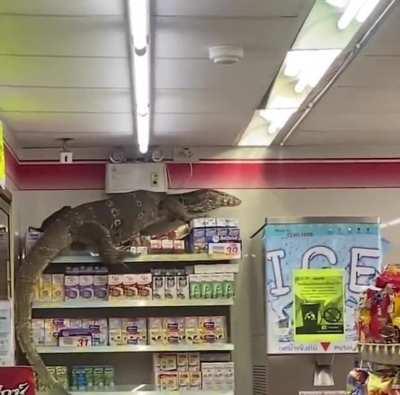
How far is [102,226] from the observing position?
732cm

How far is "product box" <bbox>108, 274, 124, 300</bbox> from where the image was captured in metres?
7.25

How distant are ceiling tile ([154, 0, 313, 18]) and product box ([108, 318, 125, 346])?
363 centimetres

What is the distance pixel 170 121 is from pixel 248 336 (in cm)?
216

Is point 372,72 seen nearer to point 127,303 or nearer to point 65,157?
point 127,303

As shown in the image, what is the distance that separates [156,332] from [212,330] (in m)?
0.47

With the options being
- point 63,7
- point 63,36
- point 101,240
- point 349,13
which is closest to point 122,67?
point 63,36

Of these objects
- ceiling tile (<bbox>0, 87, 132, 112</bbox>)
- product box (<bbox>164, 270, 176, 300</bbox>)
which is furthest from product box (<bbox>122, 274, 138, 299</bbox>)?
ceiling tile (<bbox>0, 87, 132, 112</bbox>)

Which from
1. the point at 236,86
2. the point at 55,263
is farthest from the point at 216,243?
the point at 236,86

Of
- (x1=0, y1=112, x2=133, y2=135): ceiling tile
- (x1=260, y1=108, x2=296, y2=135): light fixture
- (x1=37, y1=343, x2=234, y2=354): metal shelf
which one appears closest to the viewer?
(x1=0, y1=112, x2=133, y2=135): ceiling tile

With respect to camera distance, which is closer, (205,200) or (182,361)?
(182,361)

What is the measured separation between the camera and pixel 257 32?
4.55m

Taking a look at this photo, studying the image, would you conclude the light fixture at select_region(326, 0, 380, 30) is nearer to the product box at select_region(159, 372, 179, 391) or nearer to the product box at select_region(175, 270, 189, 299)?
the product box at select_region(175, 270, 189, 299)

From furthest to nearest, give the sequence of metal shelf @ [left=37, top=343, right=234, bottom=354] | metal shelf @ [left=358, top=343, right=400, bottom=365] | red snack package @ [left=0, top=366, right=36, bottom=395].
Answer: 1. metal shelf @ [left=37, top=343, right=234, bottom=354]
2. red snack package @ [left=0, top=366, right=36, bottom=395]
3. metal shelf @ [left=358, top=343, right=400, bottom=365]

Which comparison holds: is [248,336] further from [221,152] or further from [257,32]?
[257,32]
